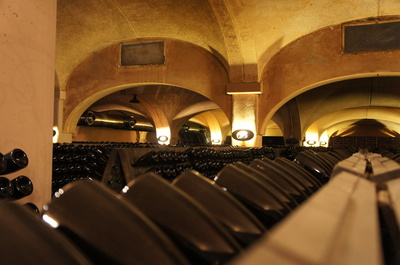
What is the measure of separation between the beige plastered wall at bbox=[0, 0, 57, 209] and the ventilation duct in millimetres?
12853

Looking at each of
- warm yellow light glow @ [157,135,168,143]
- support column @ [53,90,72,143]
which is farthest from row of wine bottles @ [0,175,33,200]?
warm yellow light glow @ [157,135,168,143]

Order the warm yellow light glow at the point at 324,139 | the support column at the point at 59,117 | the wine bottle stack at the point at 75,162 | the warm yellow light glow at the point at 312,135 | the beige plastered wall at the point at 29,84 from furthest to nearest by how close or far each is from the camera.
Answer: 1. the warm yellow light glow at the point at 324,139
2. the warm yellow light glow at the point at 312,135
3. the support column at the point at 59,117
4. the wine bottle stack at the point at 75,162
5. the beige plastered wall at the point at 29,84

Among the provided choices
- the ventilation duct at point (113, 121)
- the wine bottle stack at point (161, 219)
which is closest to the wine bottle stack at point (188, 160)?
the wine bottle stack at point (161, 219)

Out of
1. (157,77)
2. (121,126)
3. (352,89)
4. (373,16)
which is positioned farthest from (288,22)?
(121,126)

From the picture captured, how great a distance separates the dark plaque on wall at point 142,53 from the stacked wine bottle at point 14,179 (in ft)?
29.3

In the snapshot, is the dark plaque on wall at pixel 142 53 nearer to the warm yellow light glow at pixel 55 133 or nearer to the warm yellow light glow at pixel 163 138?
the warm yellow light glow at pixel 55 133

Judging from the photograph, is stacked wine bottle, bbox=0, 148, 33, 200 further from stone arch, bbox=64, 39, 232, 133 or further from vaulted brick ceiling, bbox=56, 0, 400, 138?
stone arch, bbox=64, 39, 232, 133

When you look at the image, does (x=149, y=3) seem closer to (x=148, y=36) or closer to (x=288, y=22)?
(x=148, y=36)

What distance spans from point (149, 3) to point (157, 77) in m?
2.57

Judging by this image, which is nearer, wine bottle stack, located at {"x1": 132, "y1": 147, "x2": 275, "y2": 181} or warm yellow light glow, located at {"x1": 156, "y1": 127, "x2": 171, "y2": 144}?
wine bottle stack, located at {"x1": 132, "y1": 147, "x2": 275, "y2": 181}

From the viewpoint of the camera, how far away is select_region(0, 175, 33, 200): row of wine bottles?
213 cm

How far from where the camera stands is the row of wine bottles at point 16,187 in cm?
213

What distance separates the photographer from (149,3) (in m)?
8.94

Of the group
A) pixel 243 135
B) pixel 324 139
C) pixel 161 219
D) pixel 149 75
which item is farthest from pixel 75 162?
pixel 324 139
